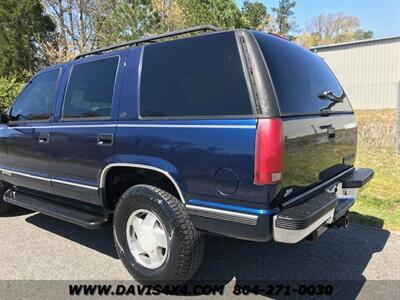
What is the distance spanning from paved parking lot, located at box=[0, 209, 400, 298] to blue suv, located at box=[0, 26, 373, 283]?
1.53ft

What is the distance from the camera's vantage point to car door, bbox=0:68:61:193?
466 centimetres

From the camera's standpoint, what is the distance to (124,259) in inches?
148

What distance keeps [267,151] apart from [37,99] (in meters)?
3.30

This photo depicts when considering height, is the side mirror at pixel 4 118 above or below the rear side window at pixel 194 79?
below

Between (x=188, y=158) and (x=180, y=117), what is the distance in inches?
14.2

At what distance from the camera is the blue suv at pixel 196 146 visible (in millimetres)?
2934

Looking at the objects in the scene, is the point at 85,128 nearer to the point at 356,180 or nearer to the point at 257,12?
the point at 356,180

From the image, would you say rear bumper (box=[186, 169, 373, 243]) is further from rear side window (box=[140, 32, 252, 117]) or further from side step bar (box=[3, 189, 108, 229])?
side step bar (box=[3, 189, 108, 229])

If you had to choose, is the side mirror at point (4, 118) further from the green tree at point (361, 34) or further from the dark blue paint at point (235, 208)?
the green tree at point (361, 34)

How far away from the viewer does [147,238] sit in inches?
142

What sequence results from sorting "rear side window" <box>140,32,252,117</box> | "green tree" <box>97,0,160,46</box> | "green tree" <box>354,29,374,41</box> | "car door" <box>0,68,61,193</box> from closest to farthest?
"rear side window" <box>140,32,252,117</box> → "car door" <box>0,68,61,193</box> → "green tree" <box>97,0,160,46</box> → "green tree" <box>354,29,374,41</box>

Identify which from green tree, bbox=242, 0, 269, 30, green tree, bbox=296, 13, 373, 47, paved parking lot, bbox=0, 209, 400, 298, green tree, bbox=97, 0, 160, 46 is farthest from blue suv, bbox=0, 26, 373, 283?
green tree, bbox=296, 13, 373, 47

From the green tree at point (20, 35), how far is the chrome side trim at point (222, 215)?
19.3 meters

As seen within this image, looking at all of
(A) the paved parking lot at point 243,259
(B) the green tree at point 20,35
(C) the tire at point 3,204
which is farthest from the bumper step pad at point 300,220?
(B) the green tree at point 20,35
